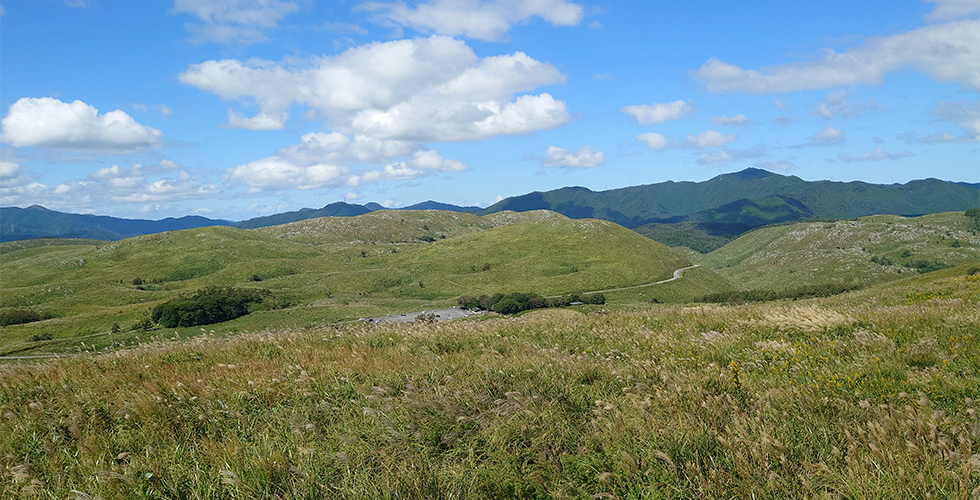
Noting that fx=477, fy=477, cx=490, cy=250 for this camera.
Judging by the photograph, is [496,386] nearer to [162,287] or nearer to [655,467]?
[655,467]

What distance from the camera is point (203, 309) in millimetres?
111375

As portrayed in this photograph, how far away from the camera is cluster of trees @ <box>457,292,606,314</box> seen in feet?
391

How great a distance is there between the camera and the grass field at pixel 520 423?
4.08 meters

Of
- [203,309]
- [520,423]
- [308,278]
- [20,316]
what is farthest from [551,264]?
[520,423]

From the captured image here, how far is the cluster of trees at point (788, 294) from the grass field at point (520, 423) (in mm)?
99495

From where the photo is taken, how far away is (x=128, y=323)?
106625mm

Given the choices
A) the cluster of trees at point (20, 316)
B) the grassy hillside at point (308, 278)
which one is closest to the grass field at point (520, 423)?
the grassy hillside at point (308, 278)

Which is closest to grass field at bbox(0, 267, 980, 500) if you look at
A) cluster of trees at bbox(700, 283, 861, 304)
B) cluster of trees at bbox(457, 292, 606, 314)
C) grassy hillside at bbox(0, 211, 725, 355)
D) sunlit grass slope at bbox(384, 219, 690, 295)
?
cluster of trees at bbox(700, 283, 861, 304)

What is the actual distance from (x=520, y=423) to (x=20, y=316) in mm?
156003

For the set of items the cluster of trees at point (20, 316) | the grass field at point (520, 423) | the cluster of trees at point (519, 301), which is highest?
the grass field at point (520, 423)

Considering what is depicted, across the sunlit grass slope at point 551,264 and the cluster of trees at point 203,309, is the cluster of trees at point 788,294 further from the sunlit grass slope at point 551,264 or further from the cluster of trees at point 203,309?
the cluster of trees at point 203,309

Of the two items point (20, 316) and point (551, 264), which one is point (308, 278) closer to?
point (20, 316)

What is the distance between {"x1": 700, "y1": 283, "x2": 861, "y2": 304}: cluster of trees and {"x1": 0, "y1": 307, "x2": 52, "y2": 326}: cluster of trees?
159576mm

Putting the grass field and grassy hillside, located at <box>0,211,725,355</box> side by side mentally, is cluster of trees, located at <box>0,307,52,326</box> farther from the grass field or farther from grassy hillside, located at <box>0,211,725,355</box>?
the grass field
